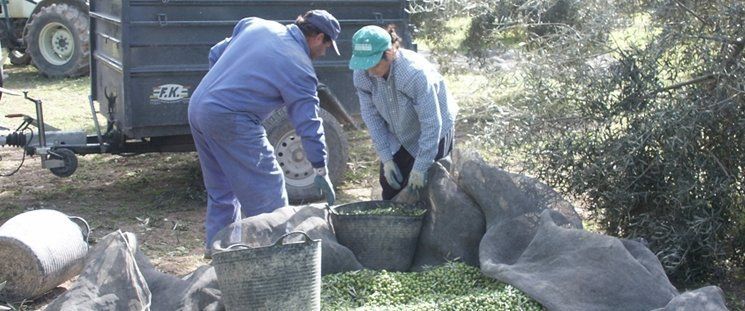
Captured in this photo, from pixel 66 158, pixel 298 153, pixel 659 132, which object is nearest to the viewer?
pixel 659 132

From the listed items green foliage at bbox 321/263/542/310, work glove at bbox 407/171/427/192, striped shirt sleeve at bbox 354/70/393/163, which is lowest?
green foliage at bbox 321/263/542/310

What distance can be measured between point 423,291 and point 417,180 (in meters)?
0.84

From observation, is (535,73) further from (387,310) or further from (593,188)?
(387,310)

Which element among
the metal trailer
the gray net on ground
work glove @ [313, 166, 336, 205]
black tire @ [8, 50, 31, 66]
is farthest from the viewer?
black tire @ [8, 50, 31, 66]

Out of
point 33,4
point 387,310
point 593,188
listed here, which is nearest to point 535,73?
point 593,188

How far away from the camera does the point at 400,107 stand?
5.82 metres

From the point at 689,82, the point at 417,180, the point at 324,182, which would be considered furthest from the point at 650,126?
the point at 324,182

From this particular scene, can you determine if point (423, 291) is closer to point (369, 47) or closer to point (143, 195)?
point (369, 47)

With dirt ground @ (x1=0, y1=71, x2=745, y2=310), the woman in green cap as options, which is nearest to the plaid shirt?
the woman in green cap

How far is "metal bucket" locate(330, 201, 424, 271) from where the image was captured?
5477 millimetres

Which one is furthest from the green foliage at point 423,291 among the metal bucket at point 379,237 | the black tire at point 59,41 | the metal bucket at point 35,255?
the black tire at point 59,41

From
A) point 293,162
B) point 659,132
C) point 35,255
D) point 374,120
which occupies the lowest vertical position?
point 293,162

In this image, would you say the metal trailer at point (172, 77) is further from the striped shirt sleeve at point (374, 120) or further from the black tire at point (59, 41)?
the black tire at point (59, 41)

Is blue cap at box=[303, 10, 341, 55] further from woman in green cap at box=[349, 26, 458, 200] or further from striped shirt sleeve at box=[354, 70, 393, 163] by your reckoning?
striped shirt sleeve at box=[354, 70, 393, 163]
